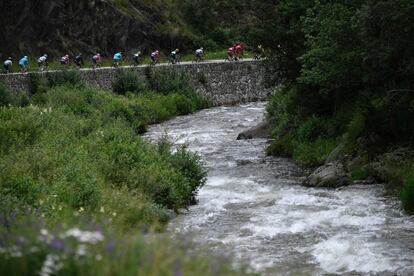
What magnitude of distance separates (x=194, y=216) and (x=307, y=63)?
413 inches

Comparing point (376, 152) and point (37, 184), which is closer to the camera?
point (37, 184)

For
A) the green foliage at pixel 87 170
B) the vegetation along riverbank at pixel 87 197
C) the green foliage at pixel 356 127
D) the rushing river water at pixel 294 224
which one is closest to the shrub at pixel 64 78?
the vegetation along riverbank at pixel 87 197

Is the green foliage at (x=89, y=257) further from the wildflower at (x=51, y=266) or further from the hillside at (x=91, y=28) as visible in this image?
the hillside at (x=91, y=28)

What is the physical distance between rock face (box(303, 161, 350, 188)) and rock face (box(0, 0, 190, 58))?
45.7m

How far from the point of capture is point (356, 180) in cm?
2214

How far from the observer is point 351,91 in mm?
29250

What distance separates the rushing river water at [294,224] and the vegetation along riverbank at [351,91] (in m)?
1.27

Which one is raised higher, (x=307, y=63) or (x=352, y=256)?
(x=307, y=63)

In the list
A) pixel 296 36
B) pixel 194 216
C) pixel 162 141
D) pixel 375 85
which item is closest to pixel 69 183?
pixel 194 216

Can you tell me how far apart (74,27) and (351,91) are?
4286 cm

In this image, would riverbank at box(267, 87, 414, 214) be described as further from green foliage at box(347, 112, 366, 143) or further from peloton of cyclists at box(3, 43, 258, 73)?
peloton of cyclists at box(3, 43, 258, 73)

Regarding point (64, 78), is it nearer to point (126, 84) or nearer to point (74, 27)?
point (126, 84)

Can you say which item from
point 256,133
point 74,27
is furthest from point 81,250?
point 74,27

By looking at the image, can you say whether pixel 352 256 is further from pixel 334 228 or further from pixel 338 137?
pixel 338 137
